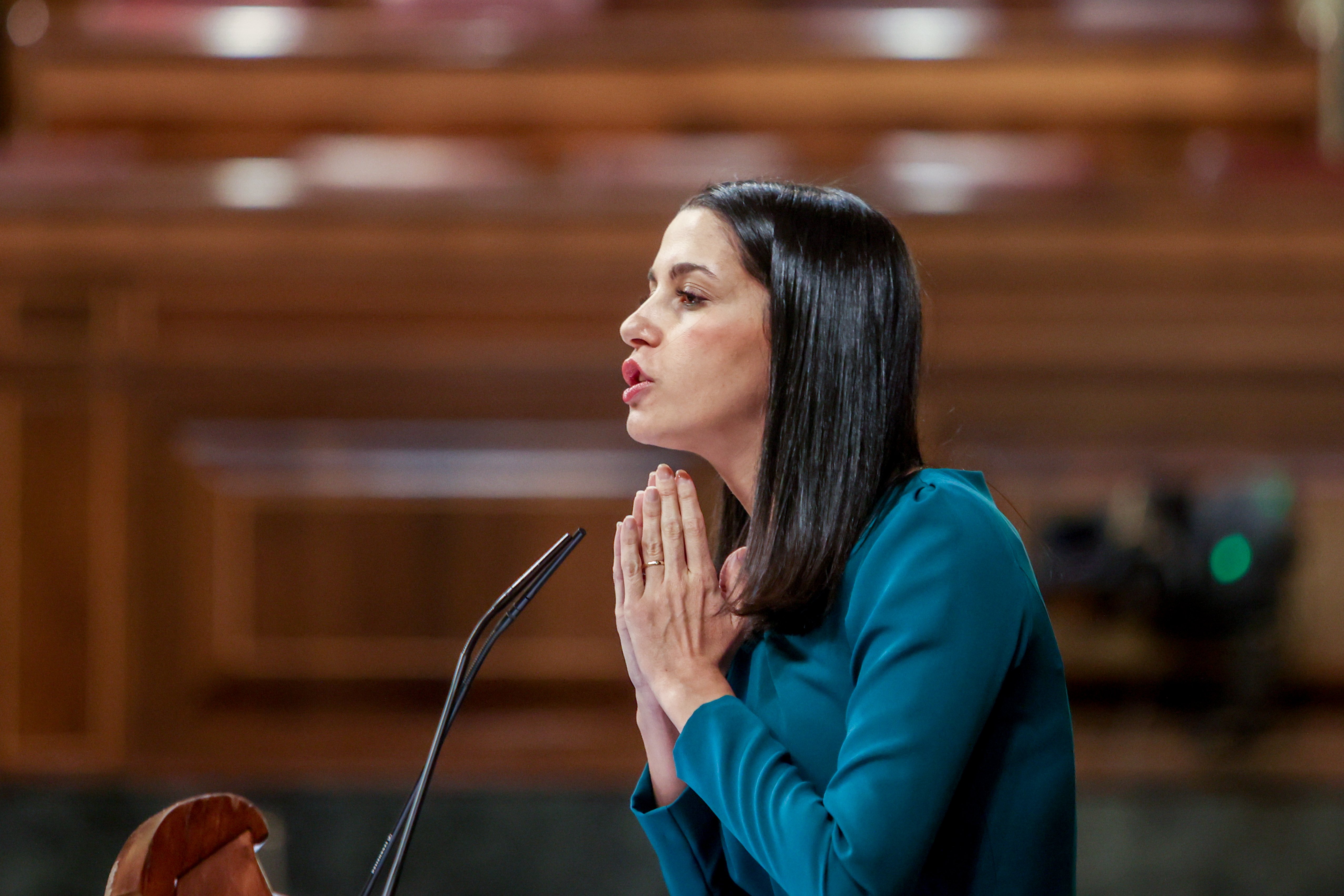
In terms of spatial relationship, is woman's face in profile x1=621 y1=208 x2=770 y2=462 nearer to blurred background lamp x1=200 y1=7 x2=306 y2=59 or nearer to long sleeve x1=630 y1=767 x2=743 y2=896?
long sleeve x1=630 y1=767 x2=743 y2=896

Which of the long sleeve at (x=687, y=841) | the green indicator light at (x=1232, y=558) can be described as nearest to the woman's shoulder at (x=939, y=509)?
the long sleeve at (x=687, y=841)

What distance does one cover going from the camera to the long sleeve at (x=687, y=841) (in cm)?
89

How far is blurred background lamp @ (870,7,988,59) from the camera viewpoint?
291 centimetres

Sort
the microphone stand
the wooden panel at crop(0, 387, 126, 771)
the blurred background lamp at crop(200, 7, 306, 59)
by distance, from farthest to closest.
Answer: the blurred background lamp at crop(200, 7, 306, 59) → the wooden panel at crop(0, 387, 126, 771) → the microphone stand

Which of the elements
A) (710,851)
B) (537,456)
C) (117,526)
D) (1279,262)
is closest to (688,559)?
(710,851)

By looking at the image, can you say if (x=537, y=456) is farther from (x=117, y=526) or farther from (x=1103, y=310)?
(x=1103, y=310)

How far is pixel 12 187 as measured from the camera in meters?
2.42

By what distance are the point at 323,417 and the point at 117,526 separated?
1.30 ft

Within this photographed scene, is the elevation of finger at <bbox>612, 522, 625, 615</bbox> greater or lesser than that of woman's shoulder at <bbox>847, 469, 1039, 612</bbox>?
lesser

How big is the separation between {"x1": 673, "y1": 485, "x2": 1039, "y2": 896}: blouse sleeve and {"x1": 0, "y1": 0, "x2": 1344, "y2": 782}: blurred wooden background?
1.48m

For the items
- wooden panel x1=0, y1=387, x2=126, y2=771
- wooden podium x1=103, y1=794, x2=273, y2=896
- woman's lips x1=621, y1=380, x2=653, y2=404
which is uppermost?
woman's lips x1=621, y1=380, x2=653, y2=404

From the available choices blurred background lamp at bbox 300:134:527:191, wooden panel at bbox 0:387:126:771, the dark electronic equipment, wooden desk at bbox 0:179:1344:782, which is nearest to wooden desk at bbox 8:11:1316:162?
blurred background lamp at bbox 300:134:527:191

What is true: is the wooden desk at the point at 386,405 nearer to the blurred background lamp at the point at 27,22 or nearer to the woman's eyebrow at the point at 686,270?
the blurred background lamp at the point at 27,22

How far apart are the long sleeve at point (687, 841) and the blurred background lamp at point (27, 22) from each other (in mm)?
2640
